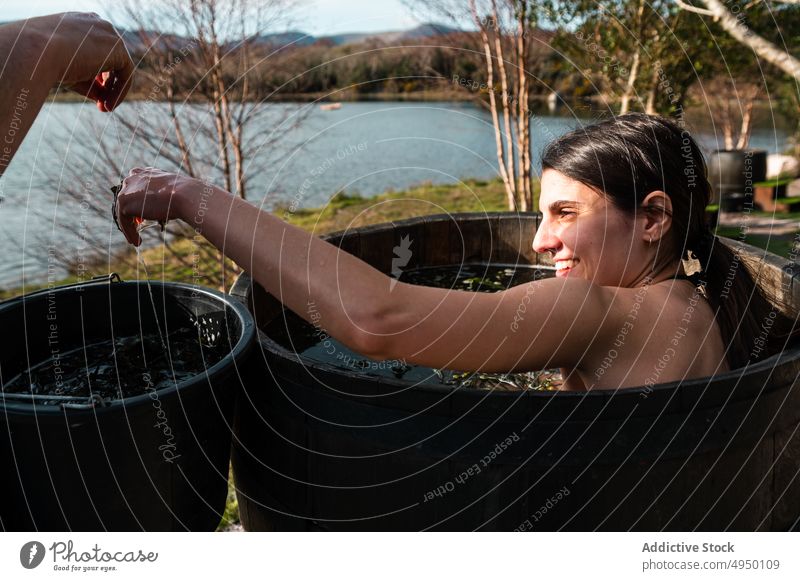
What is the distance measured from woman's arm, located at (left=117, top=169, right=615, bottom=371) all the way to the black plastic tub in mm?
417

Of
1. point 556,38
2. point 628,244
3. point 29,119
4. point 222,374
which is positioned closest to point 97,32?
point 29,119

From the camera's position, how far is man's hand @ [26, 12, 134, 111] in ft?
5.52

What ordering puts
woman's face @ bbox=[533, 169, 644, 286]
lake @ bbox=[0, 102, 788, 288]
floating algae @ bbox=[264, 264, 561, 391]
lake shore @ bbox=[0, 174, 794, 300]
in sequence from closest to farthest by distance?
woman's face @ bbox=[533, 169, 644, 286], floating algae @ bbox=[264, 264, 561, 391], lake @ bbox=[0, 102, 788, 288], lake shore @ bbox=[0, 174, 794, 300]

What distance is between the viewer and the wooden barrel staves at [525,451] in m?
1.69

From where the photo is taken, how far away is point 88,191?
5.71 meters

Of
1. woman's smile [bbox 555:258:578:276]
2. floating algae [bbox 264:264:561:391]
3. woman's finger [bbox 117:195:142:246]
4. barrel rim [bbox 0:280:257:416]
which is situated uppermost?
woman's finger [bbox 117:195:142:246]

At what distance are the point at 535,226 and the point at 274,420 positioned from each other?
8.87ft

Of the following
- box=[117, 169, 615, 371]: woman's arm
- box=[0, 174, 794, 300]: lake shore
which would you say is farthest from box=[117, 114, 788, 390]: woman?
box=[0, 174, 794, 300]: lake shore

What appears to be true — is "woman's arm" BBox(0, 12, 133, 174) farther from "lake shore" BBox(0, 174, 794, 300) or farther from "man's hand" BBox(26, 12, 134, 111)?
"lake shore" BBox(0, 174, 794, 300)

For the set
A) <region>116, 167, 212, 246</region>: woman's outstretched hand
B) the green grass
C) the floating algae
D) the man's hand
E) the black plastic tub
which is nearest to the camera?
<region>116, 167, 212, 246</region>: woman's outstretched hand

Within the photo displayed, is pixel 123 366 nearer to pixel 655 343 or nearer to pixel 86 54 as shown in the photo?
pixel 86 54

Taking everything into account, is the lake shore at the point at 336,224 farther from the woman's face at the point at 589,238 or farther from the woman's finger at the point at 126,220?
the woman's finger at the point at 126,220

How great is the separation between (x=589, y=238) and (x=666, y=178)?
0.32 m

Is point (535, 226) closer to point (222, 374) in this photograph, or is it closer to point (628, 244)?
point (628, 244)
